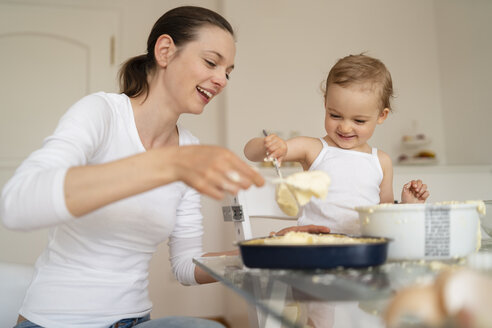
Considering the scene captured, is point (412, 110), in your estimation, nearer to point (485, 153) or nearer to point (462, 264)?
point (485, 153)

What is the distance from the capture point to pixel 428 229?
0.64m

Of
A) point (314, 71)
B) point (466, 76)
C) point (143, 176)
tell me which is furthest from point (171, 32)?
point (466, 76)

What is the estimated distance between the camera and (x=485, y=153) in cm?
285

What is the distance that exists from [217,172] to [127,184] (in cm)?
14

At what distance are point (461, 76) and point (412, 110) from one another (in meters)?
0.40

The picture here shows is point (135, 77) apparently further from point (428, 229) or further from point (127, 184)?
point (428, 229)

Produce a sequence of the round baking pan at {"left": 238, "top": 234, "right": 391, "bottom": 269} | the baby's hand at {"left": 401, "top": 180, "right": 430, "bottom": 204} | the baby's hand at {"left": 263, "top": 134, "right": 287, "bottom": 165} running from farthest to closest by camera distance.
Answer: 1. the baby's hand at {"left": 401, "top": 180, "right": 430, "bottom": 204}
2. the baby's hand at {"left": 263, "top": 134, "right": 287, "bottom": 165}
3. the round baking pan at {"left": 238, "top": 234, "right": 391, "bottom": 269}

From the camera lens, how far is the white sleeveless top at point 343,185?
1176mm

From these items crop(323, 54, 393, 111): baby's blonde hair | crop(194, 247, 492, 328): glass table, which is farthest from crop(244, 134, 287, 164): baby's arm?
crop(194, 247, 492, 328): glass table

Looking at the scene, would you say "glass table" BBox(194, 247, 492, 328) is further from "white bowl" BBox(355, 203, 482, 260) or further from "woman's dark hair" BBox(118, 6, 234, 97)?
"woman's dark hair" BBox(118, 6, 234, 97)

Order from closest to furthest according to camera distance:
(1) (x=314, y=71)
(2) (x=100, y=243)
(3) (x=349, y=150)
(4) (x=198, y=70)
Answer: (2) (x=100, y=243) → (4) (x=198, y=70) → (3) (x=349, y=150) → (1) (x=314, y=71)

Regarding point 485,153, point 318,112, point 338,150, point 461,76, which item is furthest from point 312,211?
point 461,76

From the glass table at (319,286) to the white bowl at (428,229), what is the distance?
0.8 inches

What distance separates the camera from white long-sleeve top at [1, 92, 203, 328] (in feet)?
2.85
